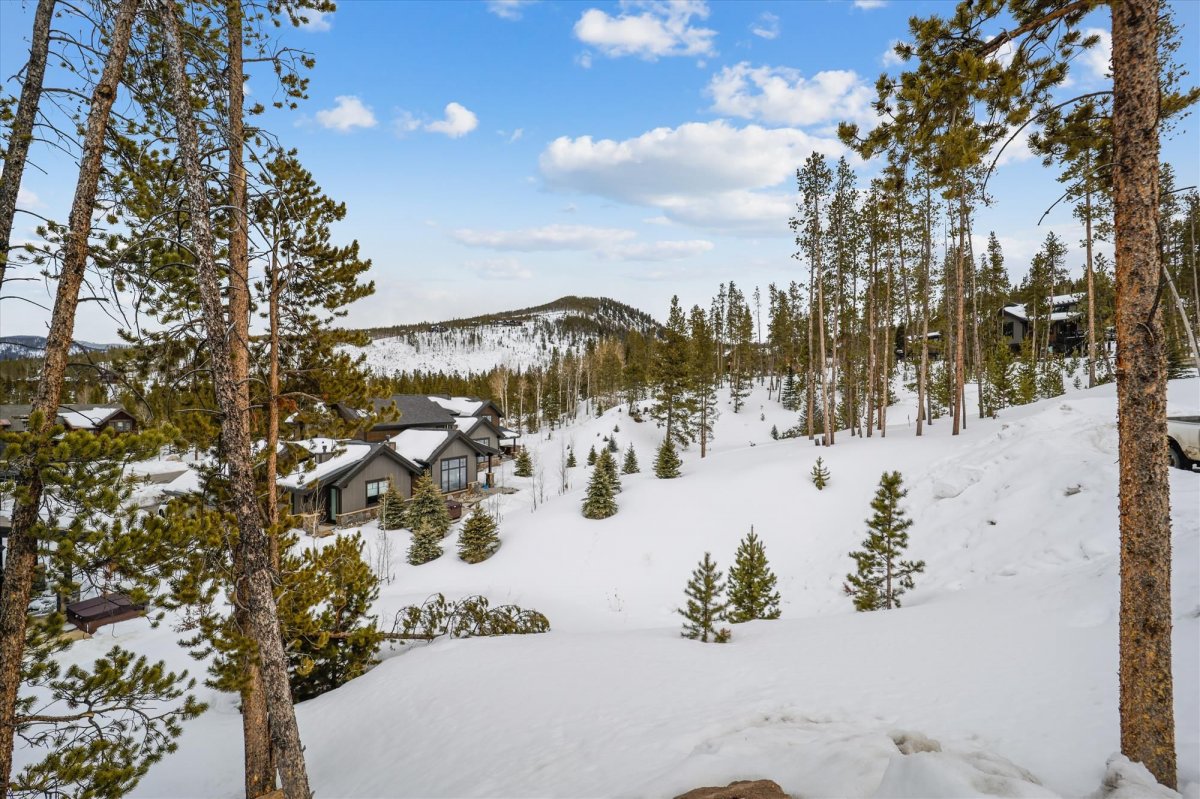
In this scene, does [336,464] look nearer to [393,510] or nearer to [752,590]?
[393,510]

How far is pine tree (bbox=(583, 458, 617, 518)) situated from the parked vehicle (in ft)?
57.8

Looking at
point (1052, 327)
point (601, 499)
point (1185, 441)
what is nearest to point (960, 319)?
point (1185, 441)

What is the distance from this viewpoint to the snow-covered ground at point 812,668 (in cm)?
507

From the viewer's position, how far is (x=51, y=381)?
187 inches

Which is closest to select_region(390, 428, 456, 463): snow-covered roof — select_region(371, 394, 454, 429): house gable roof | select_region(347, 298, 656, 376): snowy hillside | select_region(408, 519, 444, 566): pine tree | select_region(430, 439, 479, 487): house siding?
select_region(430, 439, 479, 487): house siding

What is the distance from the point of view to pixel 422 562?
2253cm

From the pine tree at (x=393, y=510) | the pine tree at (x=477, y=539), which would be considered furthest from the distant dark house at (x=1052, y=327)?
the pine tree at (x=393, y=510)

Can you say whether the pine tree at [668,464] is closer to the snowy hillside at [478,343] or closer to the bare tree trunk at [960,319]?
the bare tree trunk at [960,319]

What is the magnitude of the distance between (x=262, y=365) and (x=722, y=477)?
19.9 metres

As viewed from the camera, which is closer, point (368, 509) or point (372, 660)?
point (372, 660)

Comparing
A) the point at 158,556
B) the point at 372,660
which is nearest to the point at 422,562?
the point at 372,660

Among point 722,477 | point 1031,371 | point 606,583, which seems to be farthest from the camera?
point 1031,371

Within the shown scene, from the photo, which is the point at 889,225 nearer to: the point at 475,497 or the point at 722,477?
the point at 722,477

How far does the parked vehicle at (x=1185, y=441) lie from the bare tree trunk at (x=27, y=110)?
68.4 ft
